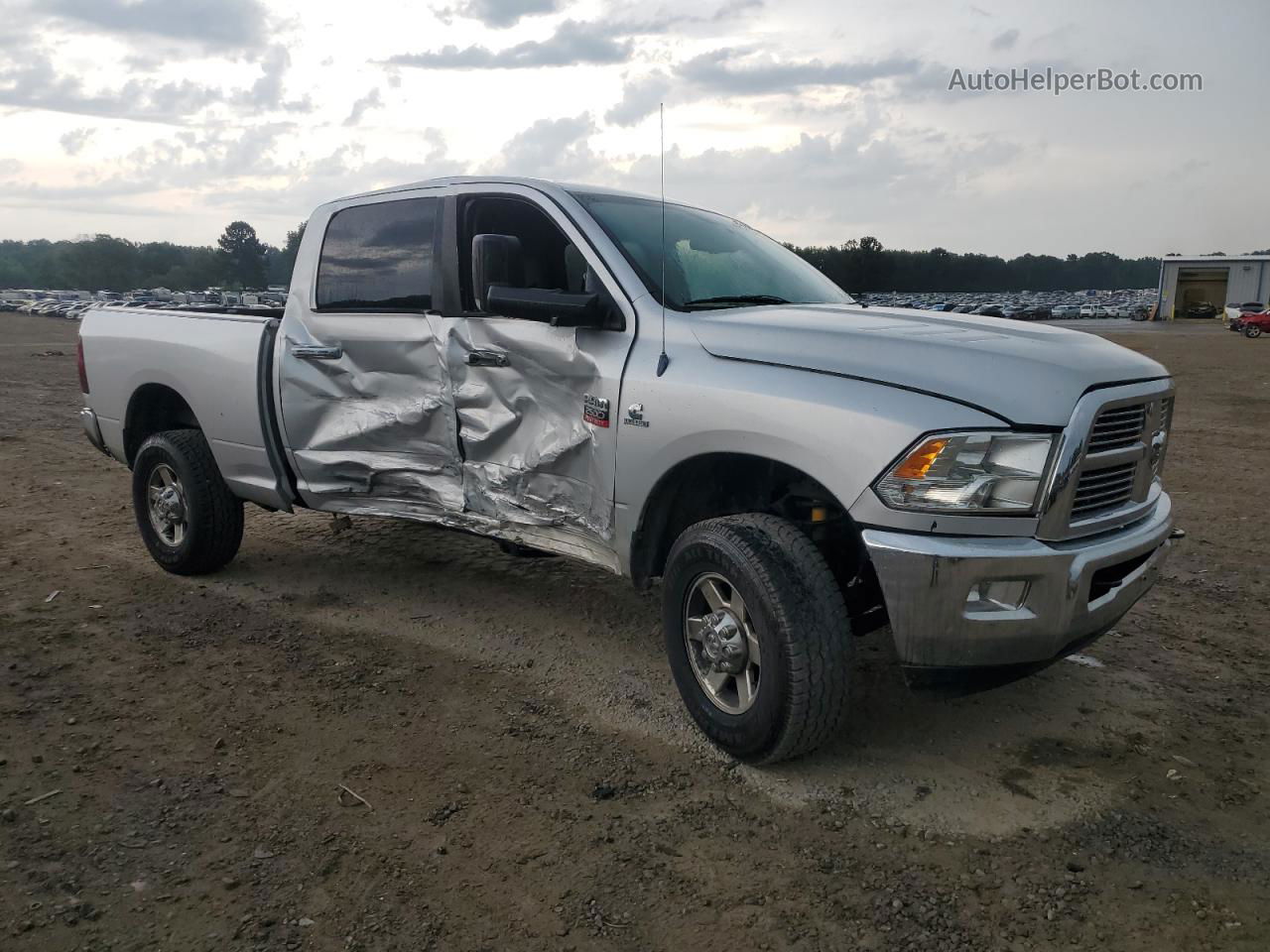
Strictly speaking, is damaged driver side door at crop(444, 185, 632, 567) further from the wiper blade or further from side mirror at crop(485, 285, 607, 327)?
the wiper blade

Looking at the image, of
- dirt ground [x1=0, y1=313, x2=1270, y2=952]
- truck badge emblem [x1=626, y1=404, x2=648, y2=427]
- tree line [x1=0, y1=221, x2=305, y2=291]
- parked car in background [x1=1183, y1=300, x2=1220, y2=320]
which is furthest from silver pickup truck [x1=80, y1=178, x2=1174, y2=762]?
tree line [x1=0, y1=221, x2=305, y2=291]

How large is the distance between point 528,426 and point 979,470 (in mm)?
1897

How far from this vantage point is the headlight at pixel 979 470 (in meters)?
2.84

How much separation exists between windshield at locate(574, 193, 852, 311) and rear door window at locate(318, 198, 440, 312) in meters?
0.85

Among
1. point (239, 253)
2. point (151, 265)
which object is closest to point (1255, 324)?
point (239, 253)

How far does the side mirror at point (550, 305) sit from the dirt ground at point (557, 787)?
150 centimetres

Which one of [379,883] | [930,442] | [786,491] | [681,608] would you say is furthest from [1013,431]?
[379,883]

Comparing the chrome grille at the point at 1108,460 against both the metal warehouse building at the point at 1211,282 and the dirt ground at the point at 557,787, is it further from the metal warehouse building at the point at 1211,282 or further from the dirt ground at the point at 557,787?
the metal warehouse building at the point at 1211,282

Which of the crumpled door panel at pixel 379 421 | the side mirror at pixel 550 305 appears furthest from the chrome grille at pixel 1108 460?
the crumpled door panel at pixel 379 421

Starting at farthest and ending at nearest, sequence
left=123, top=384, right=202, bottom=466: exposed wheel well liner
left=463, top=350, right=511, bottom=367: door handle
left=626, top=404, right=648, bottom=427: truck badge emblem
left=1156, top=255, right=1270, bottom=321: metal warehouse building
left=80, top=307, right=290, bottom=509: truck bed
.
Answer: left=1156, top=255, right=1270, bottom=321: metal warehouse building < left=123, top=384, right=202, bottom=466: exposed wheel well liner < left=80, top=307, right=290, bottom=509: truck bed < left=463, top=350, right=511, bottom=367: door handle < left=626, top=404, right=648, bottom=427: truck badge emblem

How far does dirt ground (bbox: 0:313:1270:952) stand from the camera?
2592 mm

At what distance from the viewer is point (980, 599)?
2877 mm

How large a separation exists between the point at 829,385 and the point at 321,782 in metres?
2.10

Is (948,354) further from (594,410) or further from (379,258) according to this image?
(379,258)
